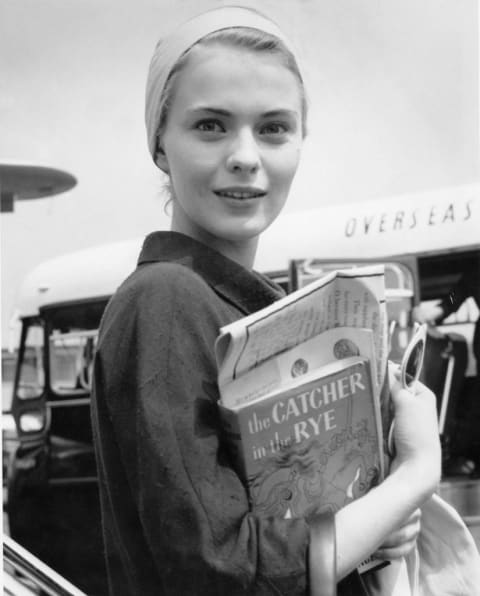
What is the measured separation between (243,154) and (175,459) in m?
0.24

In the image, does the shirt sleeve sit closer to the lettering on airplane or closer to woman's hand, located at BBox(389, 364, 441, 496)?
woman's hand, located at BBox(389, 364, 441, 496)

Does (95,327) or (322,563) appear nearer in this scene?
(322,563)

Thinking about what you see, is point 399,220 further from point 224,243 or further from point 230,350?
point 230,350

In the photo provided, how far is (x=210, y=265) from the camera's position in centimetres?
64

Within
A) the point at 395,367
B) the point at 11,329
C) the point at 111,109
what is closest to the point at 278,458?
the point at 395,367

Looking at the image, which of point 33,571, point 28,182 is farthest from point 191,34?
point 33,571

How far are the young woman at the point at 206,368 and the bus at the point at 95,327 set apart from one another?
3.58ft

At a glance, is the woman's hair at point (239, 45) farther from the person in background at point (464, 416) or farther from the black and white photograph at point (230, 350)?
the person in background at point (464, 416)

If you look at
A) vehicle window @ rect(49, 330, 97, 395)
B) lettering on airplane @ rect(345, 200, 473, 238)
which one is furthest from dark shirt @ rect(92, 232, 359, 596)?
vehicle window @ rect(49, 330, 97, 395)

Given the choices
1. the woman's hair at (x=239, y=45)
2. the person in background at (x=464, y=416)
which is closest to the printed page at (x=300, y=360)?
the woman's hair at (x=239, y=45)

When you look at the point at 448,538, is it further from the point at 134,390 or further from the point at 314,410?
the point at 134,390

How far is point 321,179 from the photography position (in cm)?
119

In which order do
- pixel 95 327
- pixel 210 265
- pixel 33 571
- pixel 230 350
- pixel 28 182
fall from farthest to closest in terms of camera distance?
pixel 95 327 < pixel 28 182 < pixel 33 571 < pixel 210 265 < pixel 230 350

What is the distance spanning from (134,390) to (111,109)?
22.1 inches
